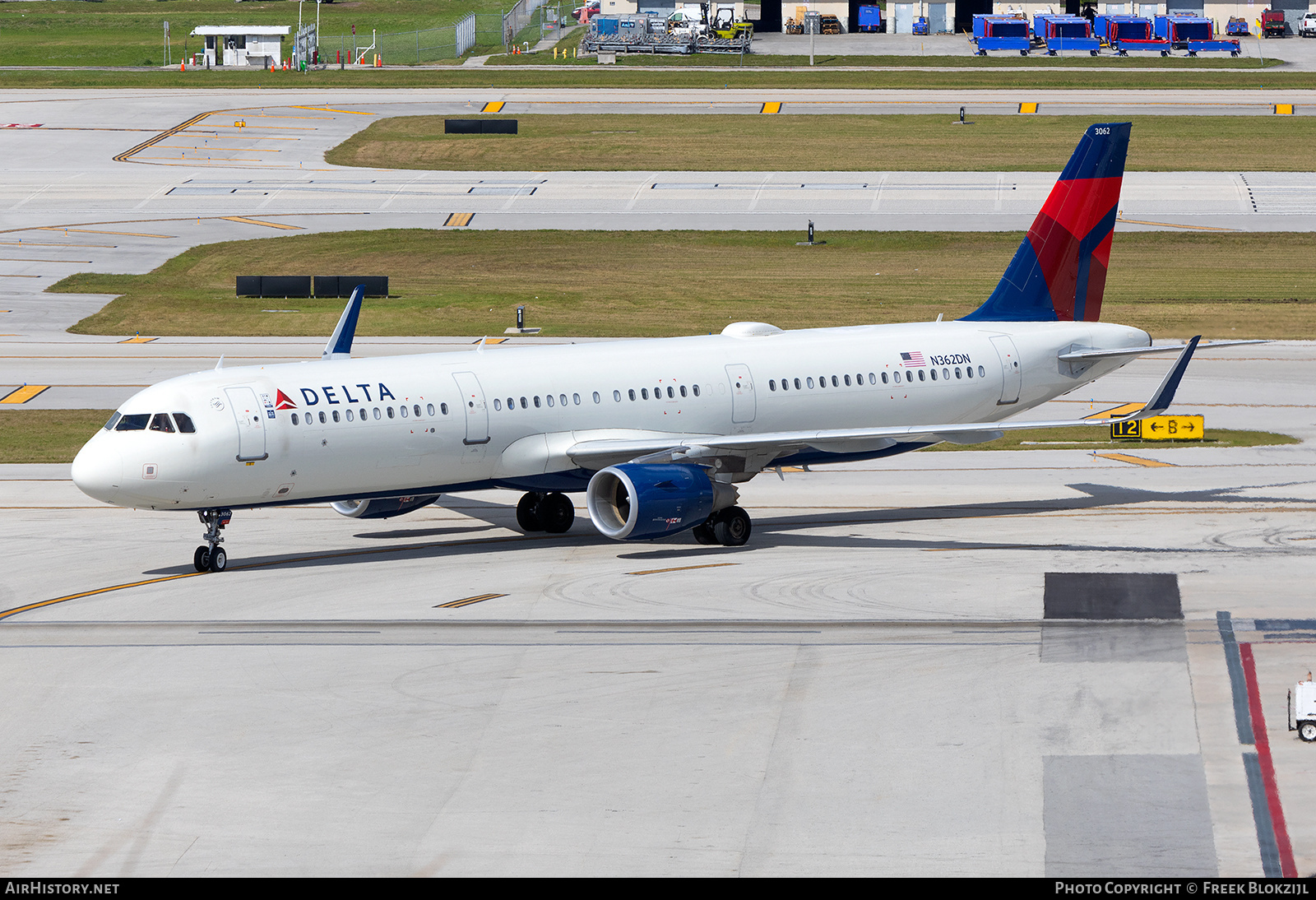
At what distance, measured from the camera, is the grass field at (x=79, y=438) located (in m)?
49.1

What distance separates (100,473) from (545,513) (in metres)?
10.3

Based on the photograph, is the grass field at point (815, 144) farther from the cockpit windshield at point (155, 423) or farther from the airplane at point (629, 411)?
the cockpit windshield at point (155, 423)

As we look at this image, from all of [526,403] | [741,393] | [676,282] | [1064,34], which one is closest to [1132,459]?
[741,393]

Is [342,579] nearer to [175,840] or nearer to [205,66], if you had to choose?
[175,840]

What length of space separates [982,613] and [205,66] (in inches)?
4916

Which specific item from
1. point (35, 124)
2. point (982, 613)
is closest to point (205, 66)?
point (35, 124)

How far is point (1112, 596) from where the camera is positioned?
3294 cm

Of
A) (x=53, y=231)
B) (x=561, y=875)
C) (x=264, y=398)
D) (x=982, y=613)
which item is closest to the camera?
(x=561, y=875)

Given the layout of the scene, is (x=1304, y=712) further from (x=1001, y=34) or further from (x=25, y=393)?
(x=1001, y=34)

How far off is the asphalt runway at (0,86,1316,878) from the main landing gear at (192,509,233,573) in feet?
1.44

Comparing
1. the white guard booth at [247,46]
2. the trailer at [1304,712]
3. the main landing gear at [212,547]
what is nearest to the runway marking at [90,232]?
the main landing gear at [212,547]

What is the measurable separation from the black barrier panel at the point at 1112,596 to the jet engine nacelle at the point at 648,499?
290 inches

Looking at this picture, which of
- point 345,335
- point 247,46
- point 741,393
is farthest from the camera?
point 247,46

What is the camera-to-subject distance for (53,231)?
281 ft
